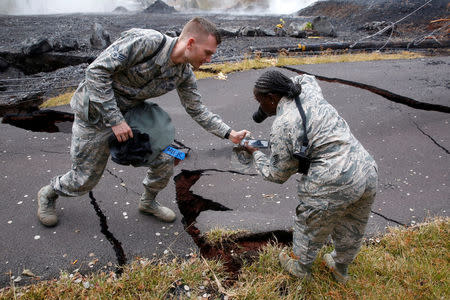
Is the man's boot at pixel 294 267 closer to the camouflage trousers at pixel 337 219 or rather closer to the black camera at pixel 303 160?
the camouflage trousers at pixel 337 219

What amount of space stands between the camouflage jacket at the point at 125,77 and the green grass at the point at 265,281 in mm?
1095

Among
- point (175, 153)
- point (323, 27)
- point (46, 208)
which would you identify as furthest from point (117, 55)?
point (323, 27)

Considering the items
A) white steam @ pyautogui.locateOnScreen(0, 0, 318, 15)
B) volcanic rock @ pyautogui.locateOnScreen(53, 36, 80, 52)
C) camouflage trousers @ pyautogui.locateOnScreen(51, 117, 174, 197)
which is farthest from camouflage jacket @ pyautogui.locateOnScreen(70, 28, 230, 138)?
white steam @ pyautogui.locateOnScreen(0, 0, 318, 15)

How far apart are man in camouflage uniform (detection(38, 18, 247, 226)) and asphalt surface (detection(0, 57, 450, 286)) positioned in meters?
0.49

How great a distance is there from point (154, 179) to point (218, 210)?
0.79 metres

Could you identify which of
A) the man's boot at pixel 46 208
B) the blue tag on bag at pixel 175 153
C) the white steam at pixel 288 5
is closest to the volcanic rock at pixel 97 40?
the man's boot at pixel 46 208

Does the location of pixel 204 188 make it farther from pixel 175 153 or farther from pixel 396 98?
pixel 396 98

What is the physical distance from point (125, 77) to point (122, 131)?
0.39 meters

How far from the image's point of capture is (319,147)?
6.48ft

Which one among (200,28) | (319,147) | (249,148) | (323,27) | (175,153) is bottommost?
(323,27)

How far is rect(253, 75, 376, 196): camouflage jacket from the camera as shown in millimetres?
1939

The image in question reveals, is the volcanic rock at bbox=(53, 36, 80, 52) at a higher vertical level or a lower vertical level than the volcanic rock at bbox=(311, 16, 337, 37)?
lower

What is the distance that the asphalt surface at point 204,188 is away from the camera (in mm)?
2664

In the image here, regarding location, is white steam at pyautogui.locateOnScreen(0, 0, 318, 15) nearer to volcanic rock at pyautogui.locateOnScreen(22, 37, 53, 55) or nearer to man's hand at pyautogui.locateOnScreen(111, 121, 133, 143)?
volcanic rock at pyautogui.locateOnScreen(22, 37, 53, 55)
